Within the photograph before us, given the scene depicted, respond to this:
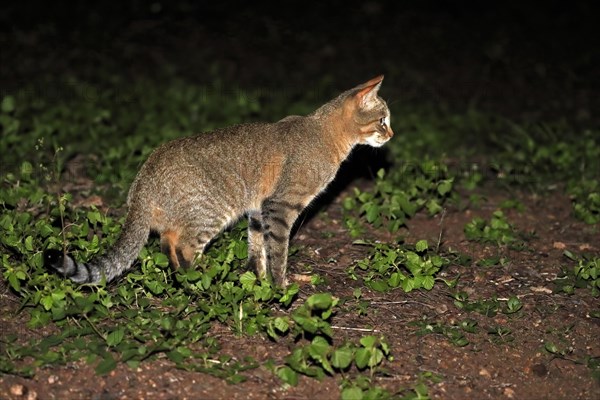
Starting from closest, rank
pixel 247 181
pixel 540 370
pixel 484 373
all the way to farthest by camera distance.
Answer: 1. pixel 484 373
2. pixel 540 370
3. pixel 247 181

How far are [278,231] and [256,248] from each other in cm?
53

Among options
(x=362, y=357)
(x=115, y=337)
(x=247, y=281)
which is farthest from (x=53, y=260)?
(x=362, y=357)

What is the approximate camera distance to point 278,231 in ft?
21.2

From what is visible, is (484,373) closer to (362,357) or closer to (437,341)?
(437,341)

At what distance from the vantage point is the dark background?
14547 mm

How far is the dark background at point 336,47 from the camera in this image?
47.7 feet

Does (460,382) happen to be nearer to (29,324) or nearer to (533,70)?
(29,324)

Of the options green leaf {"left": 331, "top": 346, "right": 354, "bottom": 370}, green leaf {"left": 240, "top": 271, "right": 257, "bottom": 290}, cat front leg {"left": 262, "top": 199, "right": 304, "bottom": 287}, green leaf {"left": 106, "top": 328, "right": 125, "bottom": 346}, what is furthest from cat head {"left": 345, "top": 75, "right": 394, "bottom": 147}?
green leaf {"left": 106, "top": 328, "right": 125, "bottom": 346}

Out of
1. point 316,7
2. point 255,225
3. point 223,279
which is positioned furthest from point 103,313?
point 316,7

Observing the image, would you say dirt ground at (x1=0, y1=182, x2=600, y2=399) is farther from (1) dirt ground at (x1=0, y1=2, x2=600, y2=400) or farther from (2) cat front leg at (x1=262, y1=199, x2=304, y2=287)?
(2) cat front leg at (x1=262, y1=199, x2=304, y2=287)

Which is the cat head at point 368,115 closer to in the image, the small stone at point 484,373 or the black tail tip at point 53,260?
the small stone at point 484,373

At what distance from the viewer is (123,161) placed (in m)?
9.07

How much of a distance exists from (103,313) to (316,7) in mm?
13699

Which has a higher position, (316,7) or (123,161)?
(316,7)
